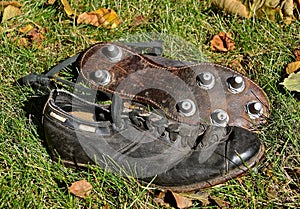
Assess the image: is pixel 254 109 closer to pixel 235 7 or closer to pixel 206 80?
pixel 206 80

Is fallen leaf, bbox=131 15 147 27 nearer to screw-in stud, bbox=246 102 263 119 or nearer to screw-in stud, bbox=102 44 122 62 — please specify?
screw-in stud, bbox=102 44 122 62

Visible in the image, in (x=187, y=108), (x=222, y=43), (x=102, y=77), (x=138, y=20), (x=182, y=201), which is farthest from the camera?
(x=138, y=20)

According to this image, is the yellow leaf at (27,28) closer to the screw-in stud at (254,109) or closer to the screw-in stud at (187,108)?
the screw-in stud at (187,108)

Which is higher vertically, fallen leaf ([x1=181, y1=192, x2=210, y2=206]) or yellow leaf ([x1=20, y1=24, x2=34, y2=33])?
yellow leaf ([x1=20, y1=24, x2=34, y2=33])

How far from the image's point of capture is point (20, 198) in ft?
7.47

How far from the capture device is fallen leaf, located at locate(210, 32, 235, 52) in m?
2.75

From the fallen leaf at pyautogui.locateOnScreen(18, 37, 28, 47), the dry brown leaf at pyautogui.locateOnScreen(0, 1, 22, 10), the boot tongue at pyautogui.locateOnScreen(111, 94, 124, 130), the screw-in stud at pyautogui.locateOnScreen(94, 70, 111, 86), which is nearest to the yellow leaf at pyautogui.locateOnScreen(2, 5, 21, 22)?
the dry brown leaf at pyautogui.locateOnScreen(0, 1, 22, 10)

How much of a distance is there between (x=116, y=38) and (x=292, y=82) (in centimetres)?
82

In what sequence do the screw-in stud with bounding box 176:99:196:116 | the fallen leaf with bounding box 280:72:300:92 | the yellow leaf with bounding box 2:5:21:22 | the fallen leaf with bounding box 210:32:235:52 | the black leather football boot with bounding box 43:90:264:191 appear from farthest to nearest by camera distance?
the yellow leaf with bounding box 2:5:21:22, the fallen leaf with bounding box 210:32:235:52, the fallen leaf with bounding box 280:72:300:92, the screw-in stud with bounding box 176:99:196:116, the black leather football boot with bounding box 43:90:264:191

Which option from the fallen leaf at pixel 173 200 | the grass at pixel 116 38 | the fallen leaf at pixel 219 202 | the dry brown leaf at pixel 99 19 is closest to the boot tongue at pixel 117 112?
the grass at pixel 116 38

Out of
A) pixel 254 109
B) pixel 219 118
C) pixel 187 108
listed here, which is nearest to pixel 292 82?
pixel 254 109

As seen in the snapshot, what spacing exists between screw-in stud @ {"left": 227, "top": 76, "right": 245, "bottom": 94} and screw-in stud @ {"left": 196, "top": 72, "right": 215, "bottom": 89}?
7 cm

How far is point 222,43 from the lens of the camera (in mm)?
2771

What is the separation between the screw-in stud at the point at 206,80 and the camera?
2416 millimetres
